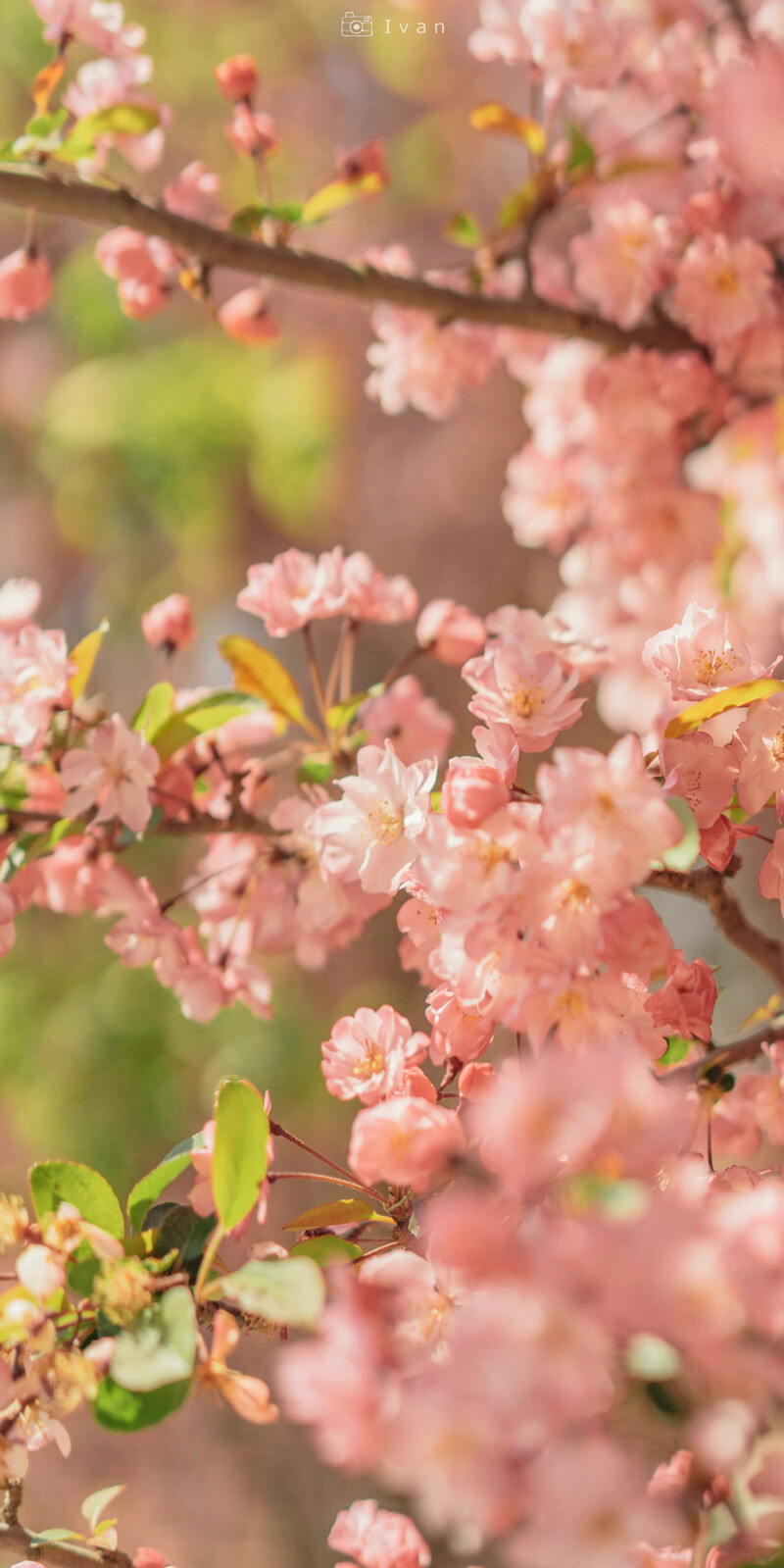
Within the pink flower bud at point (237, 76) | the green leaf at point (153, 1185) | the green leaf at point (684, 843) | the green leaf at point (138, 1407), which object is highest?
the pink flower bud at point (237, 76)

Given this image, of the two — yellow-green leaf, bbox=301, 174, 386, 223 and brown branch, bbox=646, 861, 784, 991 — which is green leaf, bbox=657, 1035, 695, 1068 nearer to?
brown branch, bbox=646, 861, 784, 991

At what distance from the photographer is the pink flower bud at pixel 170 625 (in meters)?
0.75

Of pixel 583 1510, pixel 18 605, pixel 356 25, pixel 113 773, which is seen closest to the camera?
pixel 583 1510

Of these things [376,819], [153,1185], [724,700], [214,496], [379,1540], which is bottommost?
[214,496]

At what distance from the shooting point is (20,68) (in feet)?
6.64

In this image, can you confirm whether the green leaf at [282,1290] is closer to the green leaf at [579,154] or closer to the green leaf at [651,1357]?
the green leaf at [651,1357]

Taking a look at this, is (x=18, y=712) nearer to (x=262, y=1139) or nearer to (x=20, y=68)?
(x=262, y=1139)

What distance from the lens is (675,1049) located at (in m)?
0.54

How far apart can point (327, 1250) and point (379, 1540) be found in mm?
184

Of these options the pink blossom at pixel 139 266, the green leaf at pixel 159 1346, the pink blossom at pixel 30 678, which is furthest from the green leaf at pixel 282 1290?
the pink blossom at pixel 139 266

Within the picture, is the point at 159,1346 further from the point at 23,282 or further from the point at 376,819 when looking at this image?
the point at 23,282

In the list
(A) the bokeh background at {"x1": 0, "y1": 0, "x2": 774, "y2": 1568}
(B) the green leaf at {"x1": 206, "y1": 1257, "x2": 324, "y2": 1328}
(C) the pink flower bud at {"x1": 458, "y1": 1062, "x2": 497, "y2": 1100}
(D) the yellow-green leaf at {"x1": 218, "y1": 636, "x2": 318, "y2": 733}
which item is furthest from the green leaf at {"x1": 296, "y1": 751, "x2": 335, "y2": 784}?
(A) the bokeh background at {"x1": 0, "y1": 0, "x2": 774, "y2": 1568}

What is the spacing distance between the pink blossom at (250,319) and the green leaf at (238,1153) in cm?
66

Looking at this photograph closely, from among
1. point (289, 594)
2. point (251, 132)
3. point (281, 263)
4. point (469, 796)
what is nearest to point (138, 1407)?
point (469, 796)
